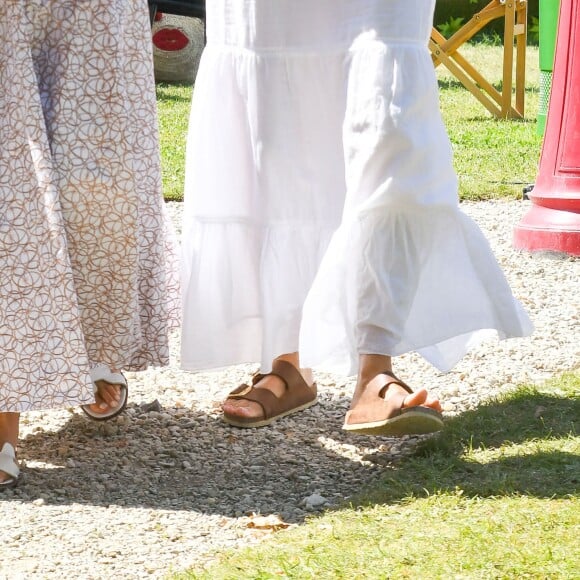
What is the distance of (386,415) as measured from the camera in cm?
269

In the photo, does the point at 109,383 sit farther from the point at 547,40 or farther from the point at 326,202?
the point at 547,40

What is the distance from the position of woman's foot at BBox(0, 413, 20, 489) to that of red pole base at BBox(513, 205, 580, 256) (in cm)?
289

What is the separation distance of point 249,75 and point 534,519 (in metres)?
1.30

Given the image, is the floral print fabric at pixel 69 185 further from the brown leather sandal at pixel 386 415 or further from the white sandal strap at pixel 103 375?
the brown leather sandal at pixel 386 415

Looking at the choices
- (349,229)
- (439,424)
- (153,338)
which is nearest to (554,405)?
(439,424)

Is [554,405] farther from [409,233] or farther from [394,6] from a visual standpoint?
[394,6]

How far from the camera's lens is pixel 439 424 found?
2.72m

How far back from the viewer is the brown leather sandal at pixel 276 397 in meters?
3.17

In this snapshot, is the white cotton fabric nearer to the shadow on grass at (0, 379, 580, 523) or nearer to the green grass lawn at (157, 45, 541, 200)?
the shadow on grass at (0, 379, 580, 523)

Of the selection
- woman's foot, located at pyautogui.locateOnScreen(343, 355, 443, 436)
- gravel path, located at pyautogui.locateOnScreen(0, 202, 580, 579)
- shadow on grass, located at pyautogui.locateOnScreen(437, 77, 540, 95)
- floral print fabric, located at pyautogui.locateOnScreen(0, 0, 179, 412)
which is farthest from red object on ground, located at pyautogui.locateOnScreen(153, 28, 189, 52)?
woman's foot, located at pyautogui.locateOnScreen(343, 355, 443, 436)

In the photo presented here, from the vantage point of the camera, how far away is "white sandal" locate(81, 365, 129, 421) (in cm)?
311

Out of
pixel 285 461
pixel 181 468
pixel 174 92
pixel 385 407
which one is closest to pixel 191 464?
pixel 181 468

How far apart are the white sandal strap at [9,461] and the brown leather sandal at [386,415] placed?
786 mm

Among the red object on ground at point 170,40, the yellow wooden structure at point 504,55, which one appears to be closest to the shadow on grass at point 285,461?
the yellow wooden structure at point 504,55
